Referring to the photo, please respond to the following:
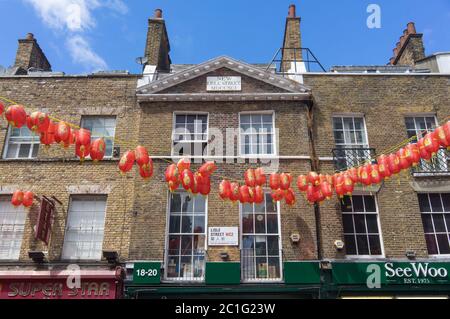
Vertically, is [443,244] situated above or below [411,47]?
below

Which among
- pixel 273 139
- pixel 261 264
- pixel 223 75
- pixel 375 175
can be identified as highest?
pixel 223 75

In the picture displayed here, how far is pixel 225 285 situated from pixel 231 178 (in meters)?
3.35

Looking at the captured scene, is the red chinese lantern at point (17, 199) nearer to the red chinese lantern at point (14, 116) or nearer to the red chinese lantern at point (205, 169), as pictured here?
the red chinese lantern at point (14, 116)

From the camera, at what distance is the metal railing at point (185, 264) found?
41.0ft

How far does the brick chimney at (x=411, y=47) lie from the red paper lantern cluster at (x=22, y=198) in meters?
15.1

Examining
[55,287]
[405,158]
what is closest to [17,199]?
[55,287]

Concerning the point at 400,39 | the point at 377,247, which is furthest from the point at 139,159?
the point at 400,39

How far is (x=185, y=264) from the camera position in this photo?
1268cm

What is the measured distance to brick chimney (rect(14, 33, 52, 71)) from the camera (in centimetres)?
1675

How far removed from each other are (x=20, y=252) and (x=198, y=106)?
7.31 m

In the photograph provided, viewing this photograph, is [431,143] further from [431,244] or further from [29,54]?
[29,54]

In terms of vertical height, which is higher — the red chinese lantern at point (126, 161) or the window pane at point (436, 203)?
the window pane at point (436, 203)

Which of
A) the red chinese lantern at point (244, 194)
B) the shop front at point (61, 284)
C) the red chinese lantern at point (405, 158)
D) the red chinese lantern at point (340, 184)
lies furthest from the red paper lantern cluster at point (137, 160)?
the red chinese lantern at point (405, 158)
